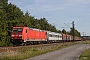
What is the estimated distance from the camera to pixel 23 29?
4362cm

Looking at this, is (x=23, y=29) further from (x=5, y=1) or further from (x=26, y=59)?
(x=5, y=1)

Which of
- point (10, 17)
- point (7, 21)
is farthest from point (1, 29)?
point (10, 17)

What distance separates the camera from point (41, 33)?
5859 cm

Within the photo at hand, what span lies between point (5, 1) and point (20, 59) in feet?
203

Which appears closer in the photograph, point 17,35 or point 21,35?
point 21,35

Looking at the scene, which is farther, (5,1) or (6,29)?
(5,1)

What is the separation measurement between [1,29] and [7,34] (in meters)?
2.61

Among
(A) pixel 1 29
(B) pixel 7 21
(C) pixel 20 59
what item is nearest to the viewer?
(C) pixel 20 59

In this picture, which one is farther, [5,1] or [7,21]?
[5,1]

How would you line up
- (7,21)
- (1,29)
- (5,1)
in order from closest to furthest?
(1,29) → (7,21) → (5,1)

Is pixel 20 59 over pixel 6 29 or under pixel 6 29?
under

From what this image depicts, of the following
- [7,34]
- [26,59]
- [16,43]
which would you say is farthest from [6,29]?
[26,59]

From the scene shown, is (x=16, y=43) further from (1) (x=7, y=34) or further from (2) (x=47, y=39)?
(2) (x=47, y=39)

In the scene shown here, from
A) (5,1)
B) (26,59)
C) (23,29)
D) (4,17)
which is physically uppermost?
(5,1)
